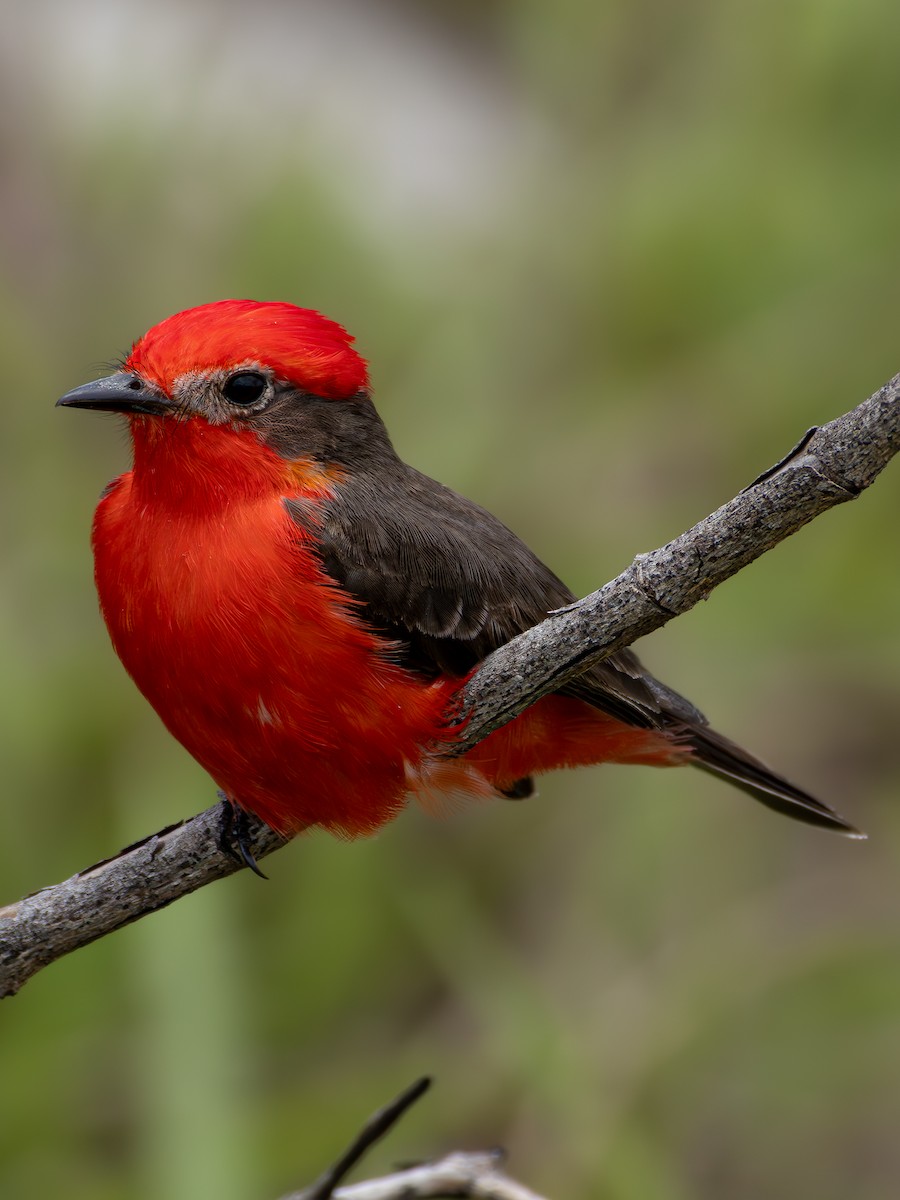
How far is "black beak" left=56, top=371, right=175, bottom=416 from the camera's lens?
147 inches

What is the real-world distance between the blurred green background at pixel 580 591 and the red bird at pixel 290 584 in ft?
3.91

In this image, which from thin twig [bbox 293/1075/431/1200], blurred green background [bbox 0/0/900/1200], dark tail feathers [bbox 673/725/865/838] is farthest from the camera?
blurred green background [bbox 0/0/900/1200]

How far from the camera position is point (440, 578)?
3918 mm

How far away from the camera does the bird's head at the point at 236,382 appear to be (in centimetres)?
378

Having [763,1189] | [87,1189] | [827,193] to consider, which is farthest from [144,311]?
[763,1189]

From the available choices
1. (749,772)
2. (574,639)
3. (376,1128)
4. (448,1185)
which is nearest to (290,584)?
(574,639)

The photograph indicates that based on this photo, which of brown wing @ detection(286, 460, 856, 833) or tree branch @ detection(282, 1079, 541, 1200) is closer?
tree branch @ detection(282, 1079, 541, 1200)

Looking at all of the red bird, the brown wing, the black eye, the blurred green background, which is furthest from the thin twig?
the black eye

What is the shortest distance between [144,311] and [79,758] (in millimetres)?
1910

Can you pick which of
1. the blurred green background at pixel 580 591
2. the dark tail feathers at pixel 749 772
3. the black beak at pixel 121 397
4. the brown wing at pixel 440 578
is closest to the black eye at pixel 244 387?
the black beak at pixel 121 397

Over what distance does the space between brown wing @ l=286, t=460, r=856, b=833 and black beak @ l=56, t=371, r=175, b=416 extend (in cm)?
42

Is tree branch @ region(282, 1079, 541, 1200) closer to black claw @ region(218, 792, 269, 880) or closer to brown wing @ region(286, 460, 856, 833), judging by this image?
black claw @ region(218, 792, 269, 880)

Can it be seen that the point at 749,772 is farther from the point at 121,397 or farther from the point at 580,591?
the point at 121,397

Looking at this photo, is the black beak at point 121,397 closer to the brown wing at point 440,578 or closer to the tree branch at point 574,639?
the brown wing at point 440,578
